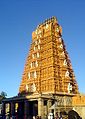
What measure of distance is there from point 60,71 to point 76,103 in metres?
8.39

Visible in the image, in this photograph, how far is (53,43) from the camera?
6400 centimetres

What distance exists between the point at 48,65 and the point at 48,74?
223cm

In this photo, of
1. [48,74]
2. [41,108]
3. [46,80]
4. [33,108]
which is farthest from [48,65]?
[41,108]

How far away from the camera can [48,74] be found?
60.4 m

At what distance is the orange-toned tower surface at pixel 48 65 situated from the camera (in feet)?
196

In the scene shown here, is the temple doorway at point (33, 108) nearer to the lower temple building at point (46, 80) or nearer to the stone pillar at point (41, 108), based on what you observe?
the lower temple building at point (46, 80)

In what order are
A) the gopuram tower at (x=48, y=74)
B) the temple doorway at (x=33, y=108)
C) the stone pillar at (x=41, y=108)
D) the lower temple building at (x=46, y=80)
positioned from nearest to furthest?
the stone pillar at (x=41, y=108)
the lower temple building at (x=46, y=80)
the gopuram tower at (x=48, y=74)
the temple doorway at (x=33, y=108)

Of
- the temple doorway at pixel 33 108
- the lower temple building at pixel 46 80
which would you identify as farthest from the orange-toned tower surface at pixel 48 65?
the temple doorway at pixel 33 108

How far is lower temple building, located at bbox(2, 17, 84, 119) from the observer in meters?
55.6

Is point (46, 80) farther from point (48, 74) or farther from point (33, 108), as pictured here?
point (33, 108)

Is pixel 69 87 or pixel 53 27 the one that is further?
pixel 53 27

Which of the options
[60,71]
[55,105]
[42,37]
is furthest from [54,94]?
[42,37]

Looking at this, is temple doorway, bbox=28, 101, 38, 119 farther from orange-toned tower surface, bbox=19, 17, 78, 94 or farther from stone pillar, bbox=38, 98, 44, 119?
stone pillar, bbox=38, 98, 44, 119

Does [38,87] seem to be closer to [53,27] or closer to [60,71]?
[60,71]
